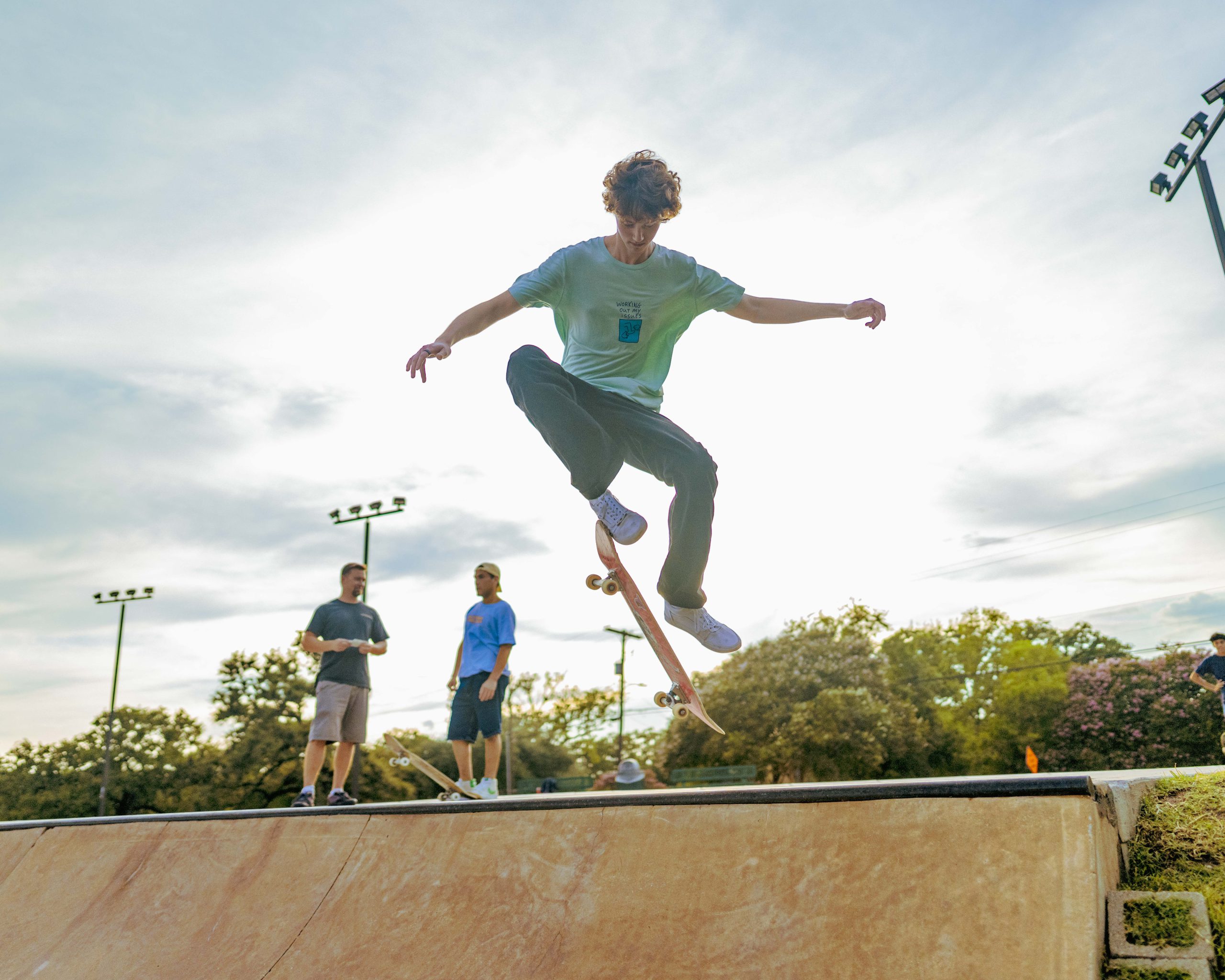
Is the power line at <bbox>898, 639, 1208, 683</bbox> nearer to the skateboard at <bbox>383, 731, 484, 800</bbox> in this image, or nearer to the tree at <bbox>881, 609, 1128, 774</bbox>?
the tree at <bbox>881, 609, 1128, 774</bbox>

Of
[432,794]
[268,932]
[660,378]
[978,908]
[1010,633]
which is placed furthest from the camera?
[1010,633]

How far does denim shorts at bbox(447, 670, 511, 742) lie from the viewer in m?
7.18

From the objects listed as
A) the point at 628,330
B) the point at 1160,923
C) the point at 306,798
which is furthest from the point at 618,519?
the point at 306,798

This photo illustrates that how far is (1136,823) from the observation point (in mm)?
3088

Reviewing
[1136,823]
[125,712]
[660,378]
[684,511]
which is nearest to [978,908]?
[1136,823]

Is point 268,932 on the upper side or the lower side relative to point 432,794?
upper

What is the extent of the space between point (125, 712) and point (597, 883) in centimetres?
4484

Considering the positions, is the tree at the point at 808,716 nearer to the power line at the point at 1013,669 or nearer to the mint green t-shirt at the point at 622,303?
the power line at the point at 1013,669

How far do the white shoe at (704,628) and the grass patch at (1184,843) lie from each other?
2049 mm

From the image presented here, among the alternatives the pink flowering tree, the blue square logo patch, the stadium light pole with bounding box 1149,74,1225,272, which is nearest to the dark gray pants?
the blue square logo patch

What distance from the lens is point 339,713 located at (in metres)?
7.18

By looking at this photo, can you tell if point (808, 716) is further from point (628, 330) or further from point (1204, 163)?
point (628, 330)

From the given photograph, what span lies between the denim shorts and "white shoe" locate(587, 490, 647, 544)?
2.92 metres

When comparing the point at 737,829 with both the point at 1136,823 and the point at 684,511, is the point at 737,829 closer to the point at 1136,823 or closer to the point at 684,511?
the point at 1136,823
